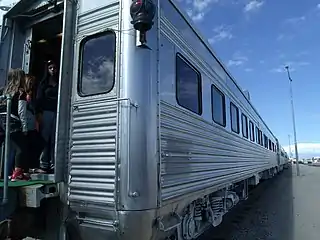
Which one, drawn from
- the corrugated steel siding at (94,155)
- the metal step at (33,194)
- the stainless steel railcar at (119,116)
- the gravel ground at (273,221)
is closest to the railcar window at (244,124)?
the gravel ground at (273,221)

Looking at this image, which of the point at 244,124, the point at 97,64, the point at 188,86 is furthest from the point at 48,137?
the point at 244,124

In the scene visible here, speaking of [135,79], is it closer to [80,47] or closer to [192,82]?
[80,47]

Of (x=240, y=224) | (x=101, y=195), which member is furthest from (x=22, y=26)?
(x=240, y=224)

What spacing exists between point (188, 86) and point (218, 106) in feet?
4.88

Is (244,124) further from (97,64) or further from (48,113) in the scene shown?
(97,64)

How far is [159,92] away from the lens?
3.10 m

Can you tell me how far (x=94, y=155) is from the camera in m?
2.82

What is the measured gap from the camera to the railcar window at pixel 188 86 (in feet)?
12.1

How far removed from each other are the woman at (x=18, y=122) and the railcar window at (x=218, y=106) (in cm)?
274

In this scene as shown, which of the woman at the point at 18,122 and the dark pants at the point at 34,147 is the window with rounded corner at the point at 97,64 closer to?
the woman at the point at 18,122

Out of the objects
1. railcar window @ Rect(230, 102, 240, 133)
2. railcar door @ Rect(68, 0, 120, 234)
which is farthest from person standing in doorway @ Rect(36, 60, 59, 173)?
railcar window @ Rect(230, 102, 240, 133)

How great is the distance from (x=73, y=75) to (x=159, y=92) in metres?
0.86

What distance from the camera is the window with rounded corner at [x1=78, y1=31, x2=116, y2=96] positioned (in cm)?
298

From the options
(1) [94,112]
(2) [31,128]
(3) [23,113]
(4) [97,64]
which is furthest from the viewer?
(2) [31,128]
